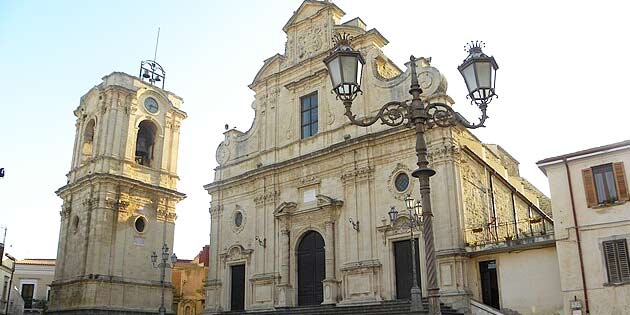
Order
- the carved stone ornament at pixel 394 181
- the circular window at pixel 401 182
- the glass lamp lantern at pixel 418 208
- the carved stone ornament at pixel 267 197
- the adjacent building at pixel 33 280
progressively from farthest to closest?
the adjacent building at pixel 33 280 < the carved stone ornament at pixel 267 197 < the circular window at pixel 401 182 < the carved stone ornament at pixel 394 181 < the glass lamp lantern at pixel 418 208

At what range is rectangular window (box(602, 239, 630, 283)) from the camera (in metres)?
15.6

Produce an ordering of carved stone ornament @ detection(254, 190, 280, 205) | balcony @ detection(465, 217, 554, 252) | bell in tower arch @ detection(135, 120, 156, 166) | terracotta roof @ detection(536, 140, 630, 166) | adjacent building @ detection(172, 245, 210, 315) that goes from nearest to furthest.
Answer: terracotta roof @ detection(536, 140, 630, 166), balcony @ detection(465, 217, 554, 252), carved stone ornament @ detection(254, 190, 280, 205), bell in tower arch @ detection(135, 120, 156, 166), adjacent building @ detection(172, 245, 210, 315)

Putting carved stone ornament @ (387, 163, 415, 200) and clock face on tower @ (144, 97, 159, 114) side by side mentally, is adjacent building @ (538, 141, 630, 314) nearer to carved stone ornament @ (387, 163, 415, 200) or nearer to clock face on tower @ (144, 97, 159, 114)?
carved stone ornament @ (387, 163, 415, 200)

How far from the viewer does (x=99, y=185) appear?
2972 cm

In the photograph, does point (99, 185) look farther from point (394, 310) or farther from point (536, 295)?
point (536, 295)

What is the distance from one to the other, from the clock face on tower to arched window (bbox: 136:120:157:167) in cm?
68

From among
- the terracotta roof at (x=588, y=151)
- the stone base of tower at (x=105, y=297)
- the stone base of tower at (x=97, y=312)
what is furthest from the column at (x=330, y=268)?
the stone base of tower at (x=105, y=297)

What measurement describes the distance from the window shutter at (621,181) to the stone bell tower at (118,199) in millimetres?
22634

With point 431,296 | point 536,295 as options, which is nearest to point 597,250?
point 536,295

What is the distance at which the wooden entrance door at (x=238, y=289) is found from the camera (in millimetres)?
25725

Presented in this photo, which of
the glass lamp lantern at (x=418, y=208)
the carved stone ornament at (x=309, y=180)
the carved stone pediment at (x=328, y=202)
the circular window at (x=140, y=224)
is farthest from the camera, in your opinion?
the circular window at (x=140, y=224)

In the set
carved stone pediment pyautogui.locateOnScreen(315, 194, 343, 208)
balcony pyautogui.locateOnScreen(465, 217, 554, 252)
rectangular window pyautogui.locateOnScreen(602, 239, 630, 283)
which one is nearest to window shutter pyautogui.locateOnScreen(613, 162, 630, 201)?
rectangular window pyautogui.locateOnScreen(602, 239, 630, 283)

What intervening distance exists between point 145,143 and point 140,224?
4.94 meters

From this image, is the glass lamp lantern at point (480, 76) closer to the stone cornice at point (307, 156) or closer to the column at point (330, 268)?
the stone cornice at point (307, 156)
